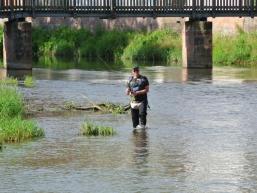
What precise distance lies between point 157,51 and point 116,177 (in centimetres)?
5129

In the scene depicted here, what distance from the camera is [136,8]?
6303 cm

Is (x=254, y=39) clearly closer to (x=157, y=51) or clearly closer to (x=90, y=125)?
(x=157, y=51)

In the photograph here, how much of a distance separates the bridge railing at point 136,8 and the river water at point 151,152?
21323 mm

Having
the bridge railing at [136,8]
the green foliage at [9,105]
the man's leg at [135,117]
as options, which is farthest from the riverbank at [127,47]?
the man's leg at [135,117]

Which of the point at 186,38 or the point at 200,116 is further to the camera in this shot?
the point at 186,38

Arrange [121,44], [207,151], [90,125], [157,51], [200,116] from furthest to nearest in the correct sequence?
[121,44] → [157,51] → [200,116] → [90,125] → [207,151]

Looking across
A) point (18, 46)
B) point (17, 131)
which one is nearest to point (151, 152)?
point (17, 131)

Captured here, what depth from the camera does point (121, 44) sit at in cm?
7650

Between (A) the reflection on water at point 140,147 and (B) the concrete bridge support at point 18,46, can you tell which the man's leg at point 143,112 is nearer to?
(A) the reflection on water at point 140,147

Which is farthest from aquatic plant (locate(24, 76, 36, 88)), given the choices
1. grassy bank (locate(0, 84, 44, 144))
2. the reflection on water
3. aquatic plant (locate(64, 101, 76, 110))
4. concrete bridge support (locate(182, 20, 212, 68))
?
the reflection on water

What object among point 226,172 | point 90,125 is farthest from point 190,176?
point 90,125

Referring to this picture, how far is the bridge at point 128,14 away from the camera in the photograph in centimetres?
6038

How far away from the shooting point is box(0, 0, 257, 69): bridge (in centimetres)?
6038

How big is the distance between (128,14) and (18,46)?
7.20 meters
